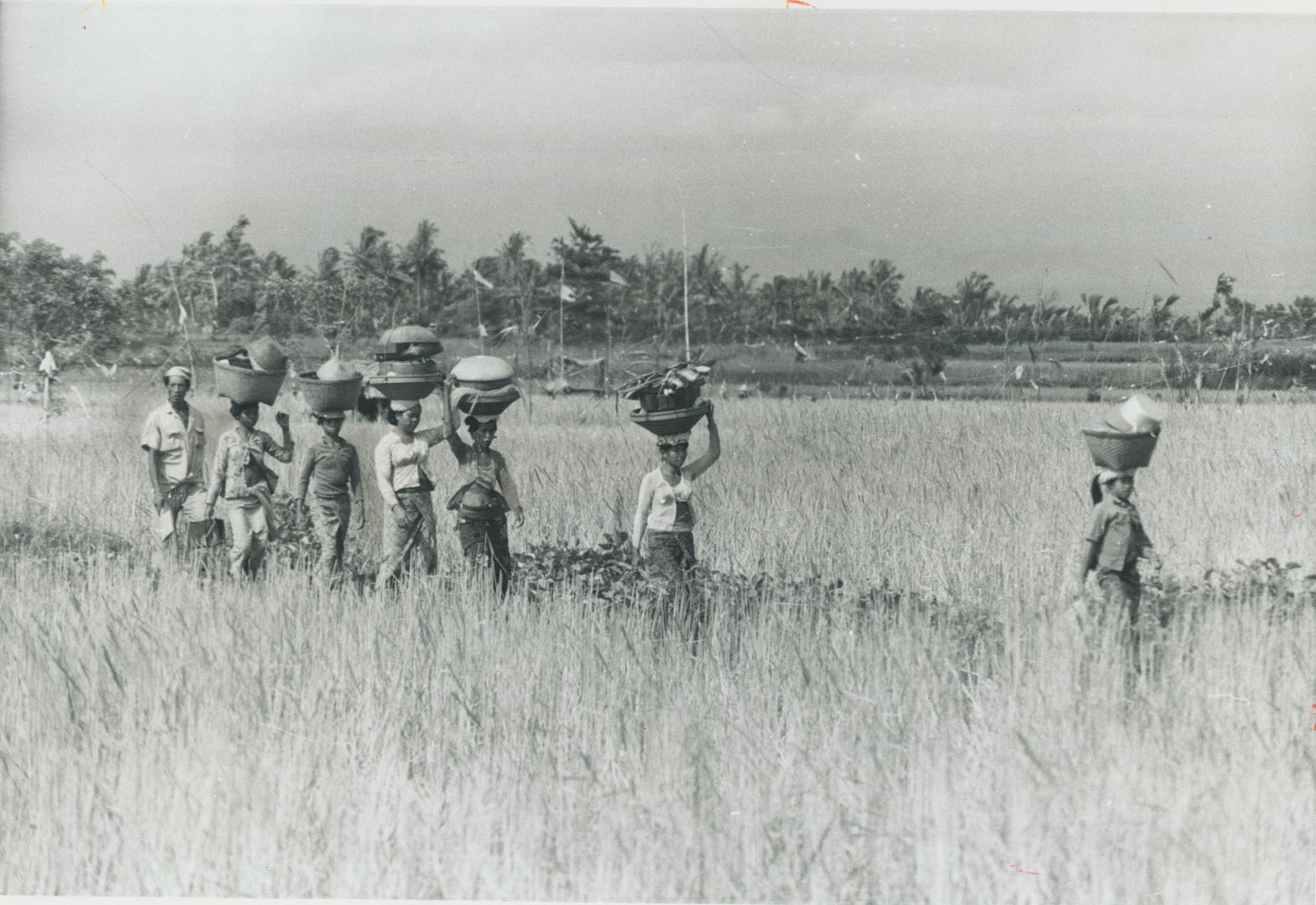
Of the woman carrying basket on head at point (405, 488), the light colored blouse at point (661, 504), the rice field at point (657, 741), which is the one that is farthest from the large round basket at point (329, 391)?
the light colored blouse at point (661, 504)

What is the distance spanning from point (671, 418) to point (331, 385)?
85.6 inches

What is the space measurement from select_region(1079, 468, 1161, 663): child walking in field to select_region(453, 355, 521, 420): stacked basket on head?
3120mm

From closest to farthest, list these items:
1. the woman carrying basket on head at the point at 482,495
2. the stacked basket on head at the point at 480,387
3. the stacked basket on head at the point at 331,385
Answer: the stacked basket on head at the point at 480,387 → the woman carrying basket on head at the point at 482,495 → the stacked basket on head at the point at 331,385

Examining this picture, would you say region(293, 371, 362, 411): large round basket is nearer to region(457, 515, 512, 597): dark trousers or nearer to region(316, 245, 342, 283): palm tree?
region(457, 515, 512, 597): dark trousers

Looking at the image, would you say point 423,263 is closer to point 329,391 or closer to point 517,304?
point 517,304

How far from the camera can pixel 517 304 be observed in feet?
66.5

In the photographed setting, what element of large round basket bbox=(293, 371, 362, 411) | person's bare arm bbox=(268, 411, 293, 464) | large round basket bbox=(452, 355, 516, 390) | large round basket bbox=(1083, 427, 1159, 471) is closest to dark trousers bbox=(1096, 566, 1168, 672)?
large round basket bbox=(1083, 427, 1159, 471)

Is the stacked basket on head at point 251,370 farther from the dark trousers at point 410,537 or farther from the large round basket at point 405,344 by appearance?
the dark trousers at point 410,537

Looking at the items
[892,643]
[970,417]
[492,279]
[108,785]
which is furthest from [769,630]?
[492,279]

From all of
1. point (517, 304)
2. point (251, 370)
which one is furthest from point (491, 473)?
point (517, 304)

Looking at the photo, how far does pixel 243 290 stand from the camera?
17.3 m

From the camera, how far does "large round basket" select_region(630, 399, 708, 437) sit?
6.57 m

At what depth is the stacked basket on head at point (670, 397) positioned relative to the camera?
259 inches

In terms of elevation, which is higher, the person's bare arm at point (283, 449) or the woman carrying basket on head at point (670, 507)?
the person's bare arm at point (283, 449)
